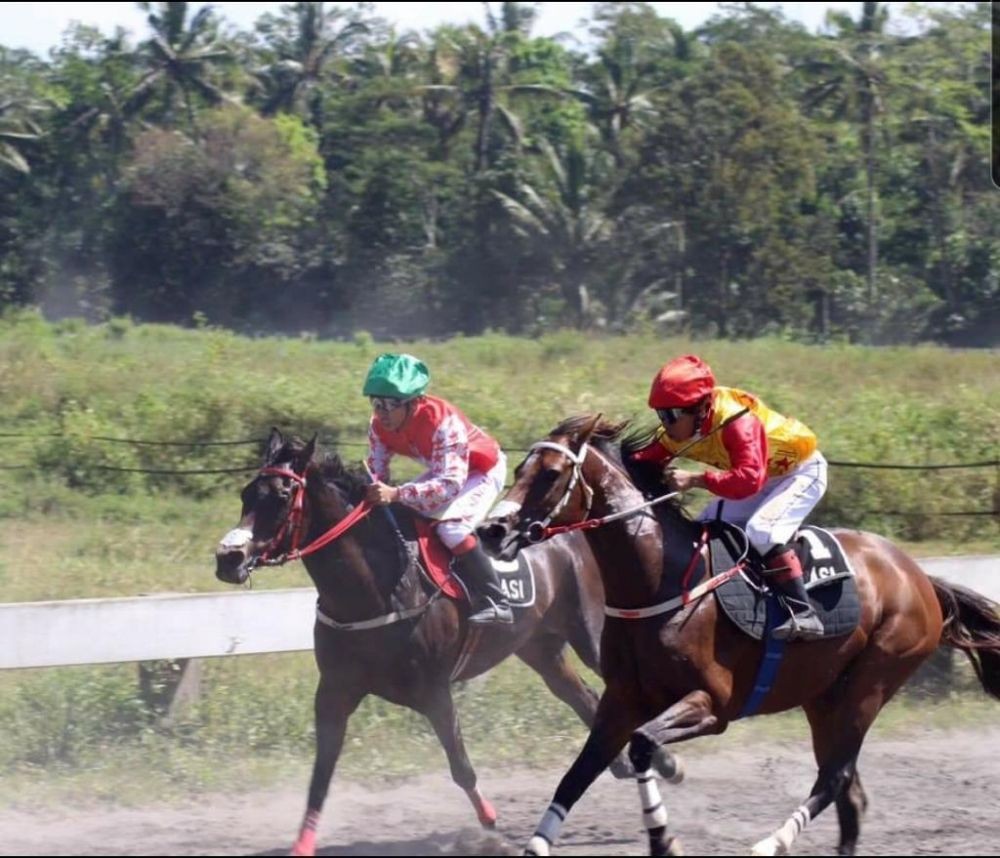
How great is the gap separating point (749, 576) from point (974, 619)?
144cm

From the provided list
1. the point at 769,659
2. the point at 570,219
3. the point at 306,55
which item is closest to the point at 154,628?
the point at 769,659

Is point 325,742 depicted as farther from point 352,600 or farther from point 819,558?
point 819,558

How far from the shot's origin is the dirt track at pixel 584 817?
6395 mm

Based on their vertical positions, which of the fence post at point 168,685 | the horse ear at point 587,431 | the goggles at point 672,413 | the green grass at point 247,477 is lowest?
the green grass at point 247,477

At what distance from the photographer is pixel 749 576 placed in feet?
20.1

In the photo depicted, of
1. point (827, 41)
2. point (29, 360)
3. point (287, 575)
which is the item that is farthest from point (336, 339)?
point (287, 575)

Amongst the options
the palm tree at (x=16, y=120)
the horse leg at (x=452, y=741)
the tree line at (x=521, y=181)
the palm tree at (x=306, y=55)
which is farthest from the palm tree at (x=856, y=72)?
the horse leg at (x=452, y=741)

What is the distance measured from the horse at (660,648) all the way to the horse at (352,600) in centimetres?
49

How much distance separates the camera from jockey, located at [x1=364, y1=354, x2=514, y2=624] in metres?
6.66

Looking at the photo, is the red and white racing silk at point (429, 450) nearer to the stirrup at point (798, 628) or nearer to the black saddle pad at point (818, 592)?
the black saddle pad at point (818, 592)

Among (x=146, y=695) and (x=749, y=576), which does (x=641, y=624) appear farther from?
(x=146, y=695)

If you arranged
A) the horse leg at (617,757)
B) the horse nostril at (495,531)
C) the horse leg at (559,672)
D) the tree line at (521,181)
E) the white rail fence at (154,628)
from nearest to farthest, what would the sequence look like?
the horse nostril at (495,531) → the horse leg at (617,757) → the white rail fence at (154,628) → the horse leg at (559,672) → the tree line at (521,181)

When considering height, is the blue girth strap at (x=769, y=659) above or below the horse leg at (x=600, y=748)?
above

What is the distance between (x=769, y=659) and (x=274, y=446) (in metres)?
2.24
